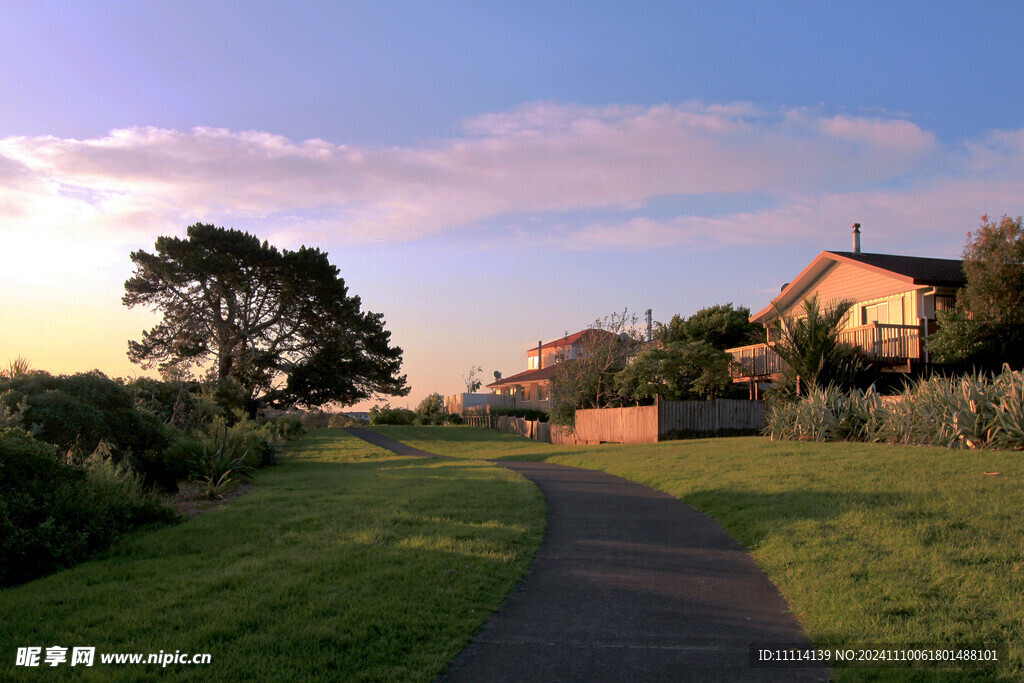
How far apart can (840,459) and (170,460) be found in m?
13.2

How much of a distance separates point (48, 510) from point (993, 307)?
24.7 metres

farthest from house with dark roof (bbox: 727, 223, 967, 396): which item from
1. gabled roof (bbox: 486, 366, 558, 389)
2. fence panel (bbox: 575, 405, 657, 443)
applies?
gabled roof (bbox: 486, 366, 558, 389)

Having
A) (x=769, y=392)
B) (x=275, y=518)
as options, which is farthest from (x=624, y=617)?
(x=769, y=392)

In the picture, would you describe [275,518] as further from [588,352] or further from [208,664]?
[588,352]

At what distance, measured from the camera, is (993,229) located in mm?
22562

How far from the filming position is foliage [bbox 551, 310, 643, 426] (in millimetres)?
33125

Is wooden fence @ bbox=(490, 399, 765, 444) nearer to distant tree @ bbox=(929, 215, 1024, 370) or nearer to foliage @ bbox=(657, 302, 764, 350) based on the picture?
distant tree @ bbox=(929, 215, 1024, 370)

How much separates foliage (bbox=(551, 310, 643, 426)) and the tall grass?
13.6 metres

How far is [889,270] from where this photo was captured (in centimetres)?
2612

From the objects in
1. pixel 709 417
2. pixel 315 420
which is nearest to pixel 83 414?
pixel 709 417

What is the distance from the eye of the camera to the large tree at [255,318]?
4169 cm

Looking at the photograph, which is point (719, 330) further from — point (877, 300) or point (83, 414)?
point (83, 414)

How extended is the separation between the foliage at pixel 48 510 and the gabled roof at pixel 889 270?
2026 centimetres

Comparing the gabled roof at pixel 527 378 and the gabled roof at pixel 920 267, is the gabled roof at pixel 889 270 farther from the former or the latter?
the gabled roof at pixel 527 378
